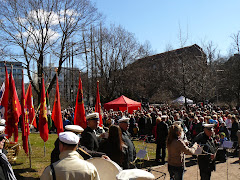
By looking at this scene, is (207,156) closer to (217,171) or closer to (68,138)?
(217,171)

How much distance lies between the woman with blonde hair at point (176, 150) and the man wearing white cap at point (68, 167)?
280 cm

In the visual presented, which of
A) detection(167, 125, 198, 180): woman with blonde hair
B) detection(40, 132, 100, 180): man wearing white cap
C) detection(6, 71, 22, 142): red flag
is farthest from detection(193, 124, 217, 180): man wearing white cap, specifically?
detection(6, 71, 22, 142): red flag

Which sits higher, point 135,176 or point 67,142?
point 67,142

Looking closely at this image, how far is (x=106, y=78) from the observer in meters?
36.2

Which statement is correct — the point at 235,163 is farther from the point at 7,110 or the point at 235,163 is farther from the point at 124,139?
the point at 7,110

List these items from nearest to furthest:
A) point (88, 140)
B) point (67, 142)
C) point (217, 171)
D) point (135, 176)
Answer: point (135, 176), point (67, 142), point (88, 140), point (217, 171)

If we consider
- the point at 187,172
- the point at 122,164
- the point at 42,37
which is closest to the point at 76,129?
the point at 122,164

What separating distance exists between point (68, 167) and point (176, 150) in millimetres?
3112

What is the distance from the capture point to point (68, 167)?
2643 mm

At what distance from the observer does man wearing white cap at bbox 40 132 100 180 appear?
8.55 feet

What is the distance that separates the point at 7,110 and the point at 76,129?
475 centimetres

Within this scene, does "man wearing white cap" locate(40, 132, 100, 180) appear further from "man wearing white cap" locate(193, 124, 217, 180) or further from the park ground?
the park ground

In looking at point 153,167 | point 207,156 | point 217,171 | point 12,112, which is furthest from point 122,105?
point 207,156

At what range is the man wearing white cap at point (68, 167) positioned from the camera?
8.55 ft
